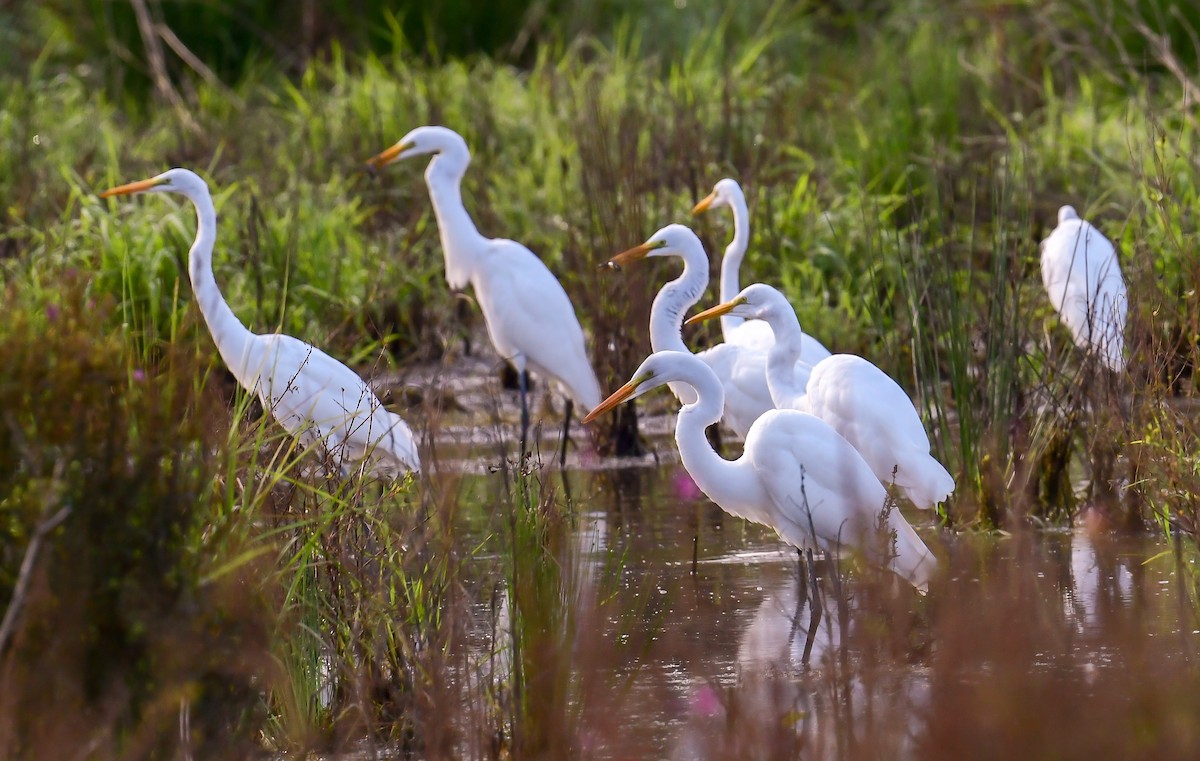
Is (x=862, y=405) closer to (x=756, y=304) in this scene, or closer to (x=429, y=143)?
(x=756, y=304)

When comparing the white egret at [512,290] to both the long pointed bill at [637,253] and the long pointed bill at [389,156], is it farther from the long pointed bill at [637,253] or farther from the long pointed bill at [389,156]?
the long pointed bill at [637,253]

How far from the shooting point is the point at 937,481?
15.3 ft

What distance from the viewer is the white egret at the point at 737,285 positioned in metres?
6.04

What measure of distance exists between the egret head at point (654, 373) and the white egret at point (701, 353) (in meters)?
1.05

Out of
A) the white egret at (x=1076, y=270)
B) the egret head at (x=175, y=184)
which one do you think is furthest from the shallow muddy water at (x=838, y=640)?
the egret head at (x=175, y=184)

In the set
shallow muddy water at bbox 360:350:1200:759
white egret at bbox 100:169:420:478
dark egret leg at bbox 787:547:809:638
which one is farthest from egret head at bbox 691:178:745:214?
dark egret leg at bbox 787:547:809:638

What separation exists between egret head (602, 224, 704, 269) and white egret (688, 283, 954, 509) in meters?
0.90

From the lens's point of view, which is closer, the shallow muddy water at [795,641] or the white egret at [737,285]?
the shallow muddy water at [795,641]

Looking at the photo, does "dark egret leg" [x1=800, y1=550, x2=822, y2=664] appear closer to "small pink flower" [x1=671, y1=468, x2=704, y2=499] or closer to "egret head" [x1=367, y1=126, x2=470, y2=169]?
"small pink flower" [x1=671, y1=468, x2=704, y2=499]

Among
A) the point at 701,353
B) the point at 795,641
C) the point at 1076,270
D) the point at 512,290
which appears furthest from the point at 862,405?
the point at 512,290

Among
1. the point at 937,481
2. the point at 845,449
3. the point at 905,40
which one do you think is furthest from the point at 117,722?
the point at 905,40

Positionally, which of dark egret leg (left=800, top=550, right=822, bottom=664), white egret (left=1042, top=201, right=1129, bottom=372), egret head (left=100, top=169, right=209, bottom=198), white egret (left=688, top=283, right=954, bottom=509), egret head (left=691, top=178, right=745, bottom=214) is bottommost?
dark egret leg (left=800, top=550, right=822, bottom=664)

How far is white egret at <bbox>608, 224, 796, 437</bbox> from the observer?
583cm

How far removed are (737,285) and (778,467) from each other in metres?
2.20
